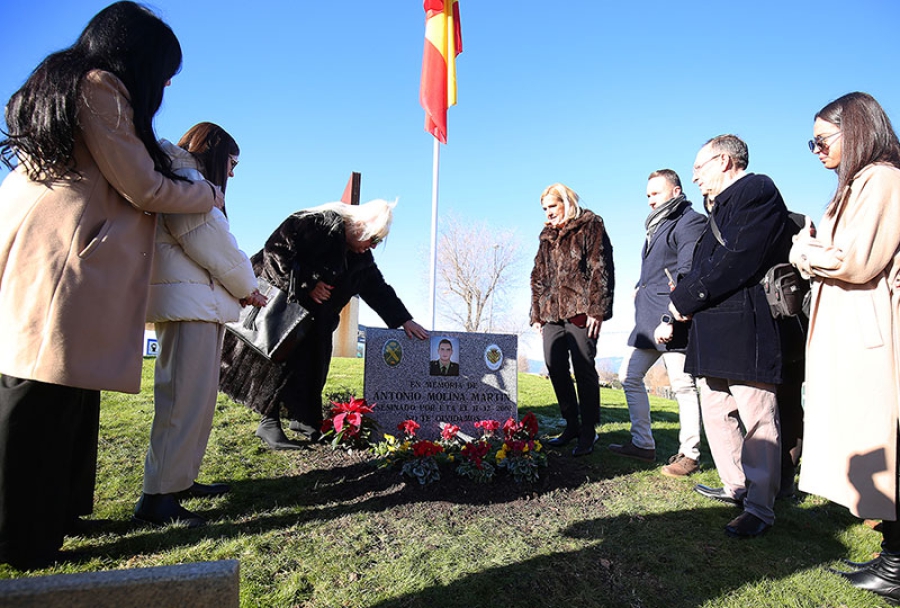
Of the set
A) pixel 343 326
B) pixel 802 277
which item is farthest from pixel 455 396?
pixel 343 326

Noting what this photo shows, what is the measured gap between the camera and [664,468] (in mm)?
4199

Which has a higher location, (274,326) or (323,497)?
(274,326)

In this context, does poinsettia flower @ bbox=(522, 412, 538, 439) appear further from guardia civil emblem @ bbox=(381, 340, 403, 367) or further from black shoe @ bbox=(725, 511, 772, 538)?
black shoe @ bbox=(725, 511, 772, 538)

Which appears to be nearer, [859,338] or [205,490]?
[859,338]

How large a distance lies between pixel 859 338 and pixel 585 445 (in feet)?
8.14

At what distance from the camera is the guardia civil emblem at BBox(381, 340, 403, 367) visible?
15.3ft

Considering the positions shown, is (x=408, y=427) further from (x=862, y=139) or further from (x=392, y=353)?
(x=862, y=139)

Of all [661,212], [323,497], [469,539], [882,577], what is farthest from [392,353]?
[882,577]

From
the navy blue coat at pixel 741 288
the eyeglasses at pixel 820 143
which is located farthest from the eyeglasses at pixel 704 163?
the eyeglasses at pixel 820 143

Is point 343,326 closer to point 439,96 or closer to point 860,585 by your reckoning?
point 439,96

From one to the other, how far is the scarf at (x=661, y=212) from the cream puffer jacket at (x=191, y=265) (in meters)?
3.43

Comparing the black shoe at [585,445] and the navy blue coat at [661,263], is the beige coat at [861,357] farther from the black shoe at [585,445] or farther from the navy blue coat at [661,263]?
the black shoe at [585,445]

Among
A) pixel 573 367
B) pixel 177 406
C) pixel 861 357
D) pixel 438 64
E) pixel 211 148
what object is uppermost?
pixel 438 64

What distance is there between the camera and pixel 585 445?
4.52 meters
